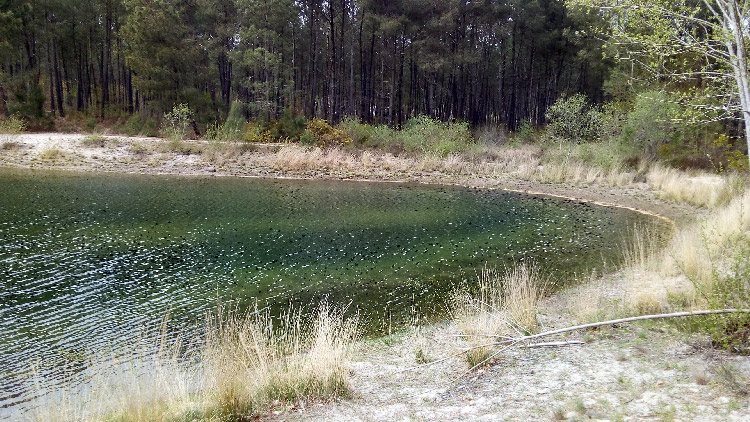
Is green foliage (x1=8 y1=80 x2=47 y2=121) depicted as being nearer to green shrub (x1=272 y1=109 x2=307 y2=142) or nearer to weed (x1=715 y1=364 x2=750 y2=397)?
green shrub (x1=272 y1=109 x2=307 y2=142)

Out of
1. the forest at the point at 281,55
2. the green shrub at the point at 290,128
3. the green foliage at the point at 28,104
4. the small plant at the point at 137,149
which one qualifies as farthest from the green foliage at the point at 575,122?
the green foliage at the point at 28,104

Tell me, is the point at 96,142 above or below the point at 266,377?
above

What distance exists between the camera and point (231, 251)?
12.5 metres

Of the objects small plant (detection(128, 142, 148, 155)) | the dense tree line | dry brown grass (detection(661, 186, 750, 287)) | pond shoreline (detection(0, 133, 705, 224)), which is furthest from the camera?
the dense tree line

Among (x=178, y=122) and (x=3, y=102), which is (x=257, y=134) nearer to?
(x=178, y=122)

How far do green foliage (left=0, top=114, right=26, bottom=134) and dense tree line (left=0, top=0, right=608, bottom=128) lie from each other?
1.76 m

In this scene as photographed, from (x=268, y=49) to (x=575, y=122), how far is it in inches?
1086

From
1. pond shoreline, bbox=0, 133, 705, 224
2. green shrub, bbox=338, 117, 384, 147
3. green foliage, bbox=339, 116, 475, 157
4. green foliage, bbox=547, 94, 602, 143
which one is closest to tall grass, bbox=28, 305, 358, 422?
pond shoreline, bbox=0, 133, 705, 224

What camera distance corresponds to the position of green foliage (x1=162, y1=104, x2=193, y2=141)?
3297 cm

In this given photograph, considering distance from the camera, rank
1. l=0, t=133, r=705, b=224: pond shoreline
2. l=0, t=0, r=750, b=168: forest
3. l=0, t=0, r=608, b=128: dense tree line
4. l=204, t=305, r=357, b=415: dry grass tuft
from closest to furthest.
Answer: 1. l=204, t=305, r=357, b=415: dry grass tuft
2. l=0, t=133, r=705, b=224: pond shoreline
3. l=0, t=0, r=750, b=168: forest
4. l=0, t=0, r=608, b=128: dense tree line

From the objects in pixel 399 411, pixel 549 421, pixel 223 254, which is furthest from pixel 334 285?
pixel 549 421

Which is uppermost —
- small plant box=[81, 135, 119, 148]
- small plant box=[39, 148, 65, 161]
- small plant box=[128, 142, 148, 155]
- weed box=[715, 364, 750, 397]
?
small plant box=[81, 135, 119, 148]

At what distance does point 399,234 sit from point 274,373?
996 centimetres

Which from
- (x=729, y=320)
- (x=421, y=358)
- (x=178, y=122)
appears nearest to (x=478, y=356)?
(x=421, y=358)
